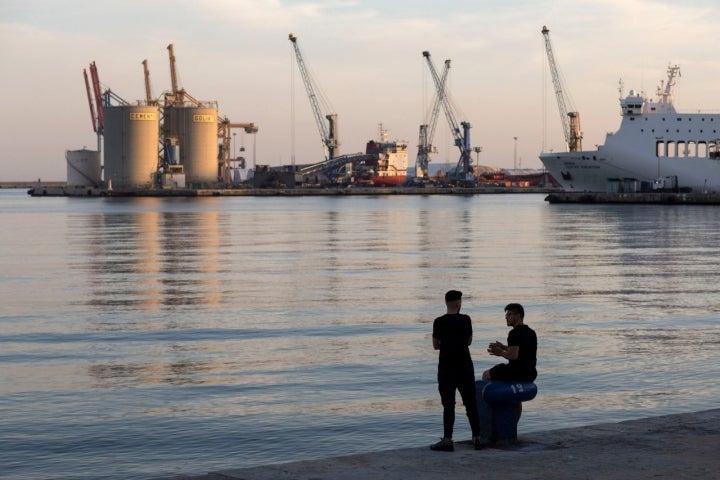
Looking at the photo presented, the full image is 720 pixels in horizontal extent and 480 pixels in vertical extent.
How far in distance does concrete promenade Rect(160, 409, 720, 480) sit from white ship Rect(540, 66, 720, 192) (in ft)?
477

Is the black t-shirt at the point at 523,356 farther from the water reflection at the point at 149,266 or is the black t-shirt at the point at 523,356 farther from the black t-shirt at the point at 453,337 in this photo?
the water reflection at the point at 149,266

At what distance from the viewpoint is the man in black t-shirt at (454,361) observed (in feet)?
47.0

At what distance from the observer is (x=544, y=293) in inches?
1567

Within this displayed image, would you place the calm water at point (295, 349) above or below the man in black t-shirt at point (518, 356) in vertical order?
below

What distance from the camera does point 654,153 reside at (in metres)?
157

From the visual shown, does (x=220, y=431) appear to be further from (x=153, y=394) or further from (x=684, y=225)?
(x=684, y=225)

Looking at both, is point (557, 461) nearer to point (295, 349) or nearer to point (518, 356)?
point (518, 356)

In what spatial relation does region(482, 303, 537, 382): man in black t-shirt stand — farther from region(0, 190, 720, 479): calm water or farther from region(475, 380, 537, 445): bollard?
region(0, 190, 720, 479): calm water

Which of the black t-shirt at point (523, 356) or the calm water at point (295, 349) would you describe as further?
the calm water at point (295, 349)

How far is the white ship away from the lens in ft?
513

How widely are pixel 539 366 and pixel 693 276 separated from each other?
2364 cm

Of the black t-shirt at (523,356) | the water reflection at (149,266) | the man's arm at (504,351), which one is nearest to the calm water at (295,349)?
the water reflection at (149,266)

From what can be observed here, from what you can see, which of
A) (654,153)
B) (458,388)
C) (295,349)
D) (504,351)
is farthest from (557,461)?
(654,153)

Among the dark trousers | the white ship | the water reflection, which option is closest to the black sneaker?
the dark trousers
